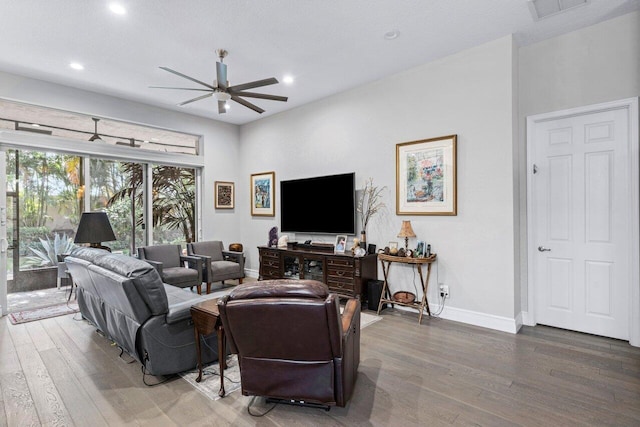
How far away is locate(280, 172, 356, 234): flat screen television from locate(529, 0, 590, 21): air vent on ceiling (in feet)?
8.80

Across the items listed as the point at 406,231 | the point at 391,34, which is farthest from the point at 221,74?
the point at 406,231

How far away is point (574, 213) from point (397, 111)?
2369mm

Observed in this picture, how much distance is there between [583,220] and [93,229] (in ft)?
19.0

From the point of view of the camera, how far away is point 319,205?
5.21m

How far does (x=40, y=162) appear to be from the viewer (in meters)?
4.63

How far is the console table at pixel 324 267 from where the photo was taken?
4.32 metres

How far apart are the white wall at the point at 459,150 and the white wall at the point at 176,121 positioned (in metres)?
2.37

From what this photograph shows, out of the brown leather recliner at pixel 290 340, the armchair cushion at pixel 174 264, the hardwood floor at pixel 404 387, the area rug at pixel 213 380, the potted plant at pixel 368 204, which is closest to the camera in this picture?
the brown leather recliner at pixel 290 340

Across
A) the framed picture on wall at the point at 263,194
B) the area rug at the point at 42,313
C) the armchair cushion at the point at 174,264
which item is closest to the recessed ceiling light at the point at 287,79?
the framed picture on wall at the point at 263,194

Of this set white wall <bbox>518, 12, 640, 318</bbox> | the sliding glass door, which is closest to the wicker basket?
white wall <bbox>518, 12, 640, 318</bbox>

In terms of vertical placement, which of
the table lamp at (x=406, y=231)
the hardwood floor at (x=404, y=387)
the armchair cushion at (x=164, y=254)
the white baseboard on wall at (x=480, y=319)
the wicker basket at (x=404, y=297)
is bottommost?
the hardwood floor at (x=404, y=387)

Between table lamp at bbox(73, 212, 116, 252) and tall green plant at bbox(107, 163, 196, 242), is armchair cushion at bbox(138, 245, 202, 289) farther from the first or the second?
tall green plant at bbox(107, 163, 196, 242)

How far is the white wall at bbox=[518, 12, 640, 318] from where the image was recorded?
312cm

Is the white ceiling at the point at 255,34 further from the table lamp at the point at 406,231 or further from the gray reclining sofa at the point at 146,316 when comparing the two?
the gray reclining sofa at the point at 146,316
